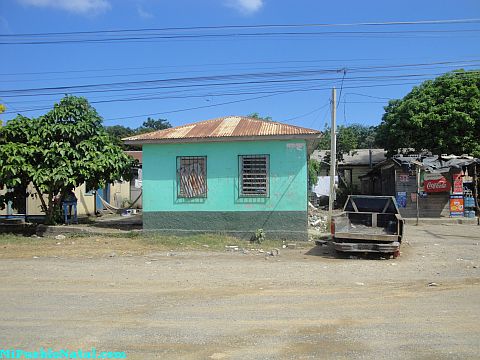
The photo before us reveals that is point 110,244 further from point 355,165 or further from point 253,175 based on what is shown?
point 355,165

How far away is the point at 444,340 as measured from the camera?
4988mm

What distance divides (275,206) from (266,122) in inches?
130

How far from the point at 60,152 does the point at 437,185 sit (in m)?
17.2

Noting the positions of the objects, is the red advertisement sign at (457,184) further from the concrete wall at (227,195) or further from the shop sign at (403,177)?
the concrete wall at (227,195)

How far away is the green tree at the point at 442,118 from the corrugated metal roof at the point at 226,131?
14003 mm

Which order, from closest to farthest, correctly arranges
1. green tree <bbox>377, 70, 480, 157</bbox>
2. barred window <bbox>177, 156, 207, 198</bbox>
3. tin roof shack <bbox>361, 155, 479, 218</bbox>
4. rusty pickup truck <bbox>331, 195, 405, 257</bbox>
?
1. rusty pickup truck <bbox>331, 195, 405, 257</bbox>
2. barred window <bbox>177, 156, 207, 198</bbox>
3. tin roof shack <bbox>361, 155, 479, 218</bbox>
4. green tree <bbox>377, 70, 480, 157</bbox>

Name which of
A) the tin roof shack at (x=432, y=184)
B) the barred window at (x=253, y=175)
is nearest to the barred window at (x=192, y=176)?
the barred window at (x=253, y=175)

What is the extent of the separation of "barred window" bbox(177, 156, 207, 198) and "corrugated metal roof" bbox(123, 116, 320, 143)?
0.77 m

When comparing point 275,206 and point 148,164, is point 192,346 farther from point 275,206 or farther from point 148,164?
point 148,164

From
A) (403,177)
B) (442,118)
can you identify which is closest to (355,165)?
(442,118)

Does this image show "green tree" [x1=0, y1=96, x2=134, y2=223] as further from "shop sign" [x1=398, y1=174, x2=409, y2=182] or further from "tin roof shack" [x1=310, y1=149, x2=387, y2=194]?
"tin roof shack" [x1=310, y1=149, x2=387, y2=194]

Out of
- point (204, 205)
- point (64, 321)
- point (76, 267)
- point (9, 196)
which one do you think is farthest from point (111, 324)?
point (9, 196)

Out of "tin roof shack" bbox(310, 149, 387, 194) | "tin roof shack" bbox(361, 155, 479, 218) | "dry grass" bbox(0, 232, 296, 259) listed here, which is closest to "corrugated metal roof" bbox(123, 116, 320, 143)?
"dry grass" bbox(0, 232, 296, 259)

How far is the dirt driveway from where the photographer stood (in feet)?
16.0
